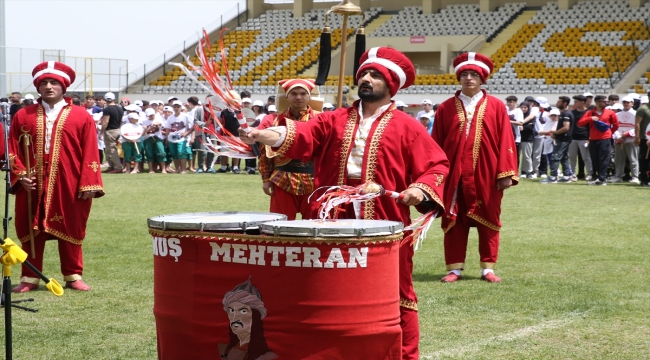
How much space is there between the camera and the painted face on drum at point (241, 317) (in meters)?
4.39

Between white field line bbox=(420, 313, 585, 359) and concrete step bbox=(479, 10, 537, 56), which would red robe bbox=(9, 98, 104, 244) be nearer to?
white field line bbox=(420, 313, 585, 359)

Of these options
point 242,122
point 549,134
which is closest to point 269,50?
point 549,134

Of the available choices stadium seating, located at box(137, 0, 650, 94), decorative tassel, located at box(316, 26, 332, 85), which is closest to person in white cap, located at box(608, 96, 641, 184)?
stadium seating, located at box(137, 0, 650, 94)

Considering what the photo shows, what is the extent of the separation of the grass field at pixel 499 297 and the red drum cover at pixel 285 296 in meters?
→ 1.28

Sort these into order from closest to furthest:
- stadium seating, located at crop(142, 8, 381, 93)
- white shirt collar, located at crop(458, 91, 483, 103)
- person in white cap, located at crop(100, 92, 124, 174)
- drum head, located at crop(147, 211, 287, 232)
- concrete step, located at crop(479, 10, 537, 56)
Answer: drum head, located at crop(147, 211, 287, 232) < white shirt collar, located at crop(458, 91, 483, 103) < person in white cap, located at crop(100, 92, 124, 174) < concrete step, located at crop(479, 10, 537, 56) < stadium seating, located at crop(142, 8, 381, 93)

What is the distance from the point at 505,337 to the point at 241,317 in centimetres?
243

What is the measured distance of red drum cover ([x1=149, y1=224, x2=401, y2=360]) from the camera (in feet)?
14.2

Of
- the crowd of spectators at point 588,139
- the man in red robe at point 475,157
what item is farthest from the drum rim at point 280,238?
the crowd of spectators at point 588,139

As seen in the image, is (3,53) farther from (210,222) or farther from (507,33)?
(210,222)

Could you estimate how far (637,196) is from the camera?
16281 mm

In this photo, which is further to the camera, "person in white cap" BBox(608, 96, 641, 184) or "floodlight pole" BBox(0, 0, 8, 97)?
"floodlight pole" BBox(0, 0, 8, 97)

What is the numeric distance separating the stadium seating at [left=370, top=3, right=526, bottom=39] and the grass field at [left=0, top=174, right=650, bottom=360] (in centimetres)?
2716

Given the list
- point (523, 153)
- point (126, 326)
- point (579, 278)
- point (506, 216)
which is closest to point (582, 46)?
point (523, 153)

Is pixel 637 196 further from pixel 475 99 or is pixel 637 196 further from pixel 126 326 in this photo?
pixel 126 326
